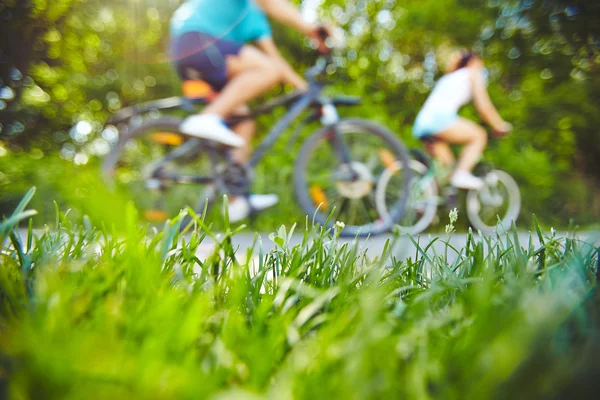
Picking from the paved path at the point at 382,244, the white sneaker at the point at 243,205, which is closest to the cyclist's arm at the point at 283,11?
the white sneaker at the point at 243,205

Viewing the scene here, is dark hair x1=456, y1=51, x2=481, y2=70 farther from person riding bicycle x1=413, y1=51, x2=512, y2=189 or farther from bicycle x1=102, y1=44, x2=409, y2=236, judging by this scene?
bicycle x1=102, y1=44, x2=409, y2=236

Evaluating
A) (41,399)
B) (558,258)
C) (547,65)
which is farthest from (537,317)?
(547,65)

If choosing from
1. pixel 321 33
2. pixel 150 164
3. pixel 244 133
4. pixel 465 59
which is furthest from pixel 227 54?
pixel 465 59

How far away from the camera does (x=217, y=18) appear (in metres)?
2.96

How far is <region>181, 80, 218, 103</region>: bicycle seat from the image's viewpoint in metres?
3.29

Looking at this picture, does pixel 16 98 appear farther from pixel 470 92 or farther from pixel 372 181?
pixel 470 92

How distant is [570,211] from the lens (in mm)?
6543

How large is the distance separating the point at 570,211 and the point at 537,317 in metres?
7.51

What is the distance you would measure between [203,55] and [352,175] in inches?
60.1

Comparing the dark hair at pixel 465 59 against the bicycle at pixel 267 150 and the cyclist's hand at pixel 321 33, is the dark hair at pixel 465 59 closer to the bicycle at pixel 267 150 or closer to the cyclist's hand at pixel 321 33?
the bicycle at pixel 267 150

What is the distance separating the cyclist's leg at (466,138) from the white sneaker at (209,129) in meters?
2.33

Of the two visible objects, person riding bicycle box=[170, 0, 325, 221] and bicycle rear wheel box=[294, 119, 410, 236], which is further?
bicycle rear wheel box=[294, 119, 410, 236]

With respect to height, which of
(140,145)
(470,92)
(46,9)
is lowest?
(140,145)

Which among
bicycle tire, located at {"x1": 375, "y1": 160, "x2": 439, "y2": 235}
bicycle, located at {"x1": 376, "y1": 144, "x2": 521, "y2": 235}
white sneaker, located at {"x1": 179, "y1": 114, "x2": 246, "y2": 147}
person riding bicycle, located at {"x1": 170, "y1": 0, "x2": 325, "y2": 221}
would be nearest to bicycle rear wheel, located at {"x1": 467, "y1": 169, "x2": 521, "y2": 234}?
bicycle, located at {"x1": 376, "y1": 144, "x2": 521, "y2": 235}
